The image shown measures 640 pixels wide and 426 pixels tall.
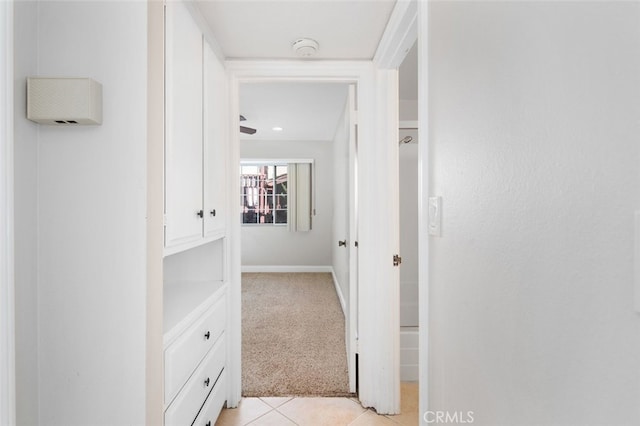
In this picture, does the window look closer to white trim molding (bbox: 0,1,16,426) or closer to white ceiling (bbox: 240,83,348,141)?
white ceiling (bbox: 240,83,348,141)

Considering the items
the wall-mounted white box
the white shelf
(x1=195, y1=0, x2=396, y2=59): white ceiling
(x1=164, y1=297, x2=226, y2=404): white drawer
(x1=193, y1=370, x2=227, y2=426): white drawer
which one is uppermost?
(x1=195, y1=0, x2=396, y2=59): white ceiling

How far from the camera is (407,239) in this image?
11.8ft

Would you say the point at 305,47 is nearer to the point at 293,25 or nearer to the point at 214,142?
the point at 293,25

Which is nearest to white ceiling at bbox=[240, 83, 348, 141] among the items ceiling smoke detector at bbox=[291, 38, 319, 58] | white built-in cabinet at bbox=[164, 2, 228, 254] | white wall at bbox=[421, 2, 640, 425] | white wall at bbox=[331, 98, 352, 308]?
white wall at bbox=[331, 98, 352, 308]


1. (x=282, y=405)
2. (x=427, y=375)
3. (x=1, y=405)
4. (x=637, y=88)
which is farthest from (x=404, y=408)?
(x=637, y=88)

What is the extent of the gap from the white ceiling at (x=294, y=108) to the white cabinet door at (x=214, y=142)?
86 cm

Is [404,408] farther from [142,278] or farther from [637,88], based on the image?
[637,88]

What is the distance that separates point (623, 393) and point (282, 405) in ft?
6.66

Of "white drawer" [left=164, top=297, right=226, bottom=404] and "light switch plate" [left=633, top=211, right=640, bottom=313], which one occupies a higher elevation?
"light switch plate" [left=633, top=211, right=640, bottom=313]

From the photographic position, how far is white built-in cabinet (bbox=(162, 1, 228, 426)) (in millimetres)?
1307

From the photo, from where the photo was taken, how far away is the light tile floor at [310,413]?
6.43 ft

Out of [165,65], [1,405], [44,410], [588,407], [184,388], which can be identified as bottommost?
[184,388]

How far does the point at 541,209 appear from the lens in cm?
60

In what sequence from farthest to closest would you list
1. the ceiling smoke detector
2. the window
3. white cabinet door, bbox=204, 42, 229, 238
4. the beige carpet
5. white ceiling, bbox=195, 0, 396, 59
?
1. the window
2. the beige carpet
3. the ceiling smoke detector
4. white cabinet door, bbox=204, 42, 229, 238
5. white ceiling, bbox=195, 0, 396, 59
